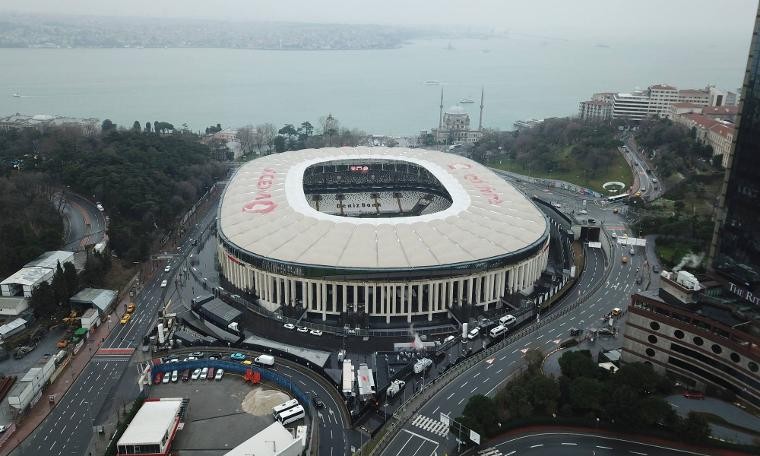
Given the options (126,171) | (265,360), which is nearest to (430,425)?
(265,360)

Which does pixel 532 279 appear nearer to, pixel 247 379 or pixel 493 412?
pixel 493 412

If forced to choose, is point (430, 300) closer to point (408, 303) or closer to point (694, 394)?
point (408, 303)

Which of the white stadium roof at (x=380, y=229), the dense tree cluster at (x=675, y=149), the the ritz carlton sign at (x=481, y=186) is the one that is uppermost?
the dense tree cluster at (x=675, y=149)

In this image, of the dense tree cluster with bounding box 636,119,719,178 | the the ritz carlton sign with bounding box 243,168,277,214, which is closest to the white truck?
the the ritz carlton sign with bounding box 243,168,277,214

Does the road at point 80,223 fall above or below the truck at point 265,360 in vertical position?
above

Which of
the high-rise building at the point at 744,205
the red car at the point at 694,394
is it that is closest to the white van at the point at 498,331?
the red car at the point at 694,394

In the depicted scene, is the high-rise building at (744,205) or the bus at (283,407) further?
the high-rise building at (744,205)

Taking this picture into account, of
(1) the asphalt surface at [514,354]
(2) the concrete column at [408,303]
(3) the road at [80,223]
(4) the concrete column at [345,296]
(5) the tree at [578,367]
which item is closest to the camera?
(1) the asphalt surface at [514,354]

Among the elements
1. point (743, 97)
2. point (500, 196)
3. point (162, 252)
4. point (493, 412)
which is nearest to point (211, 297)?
point (162, 252)

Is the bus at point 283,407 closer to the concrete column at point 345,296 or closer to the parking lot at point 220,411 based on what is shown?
the parking lot at point 220,411
